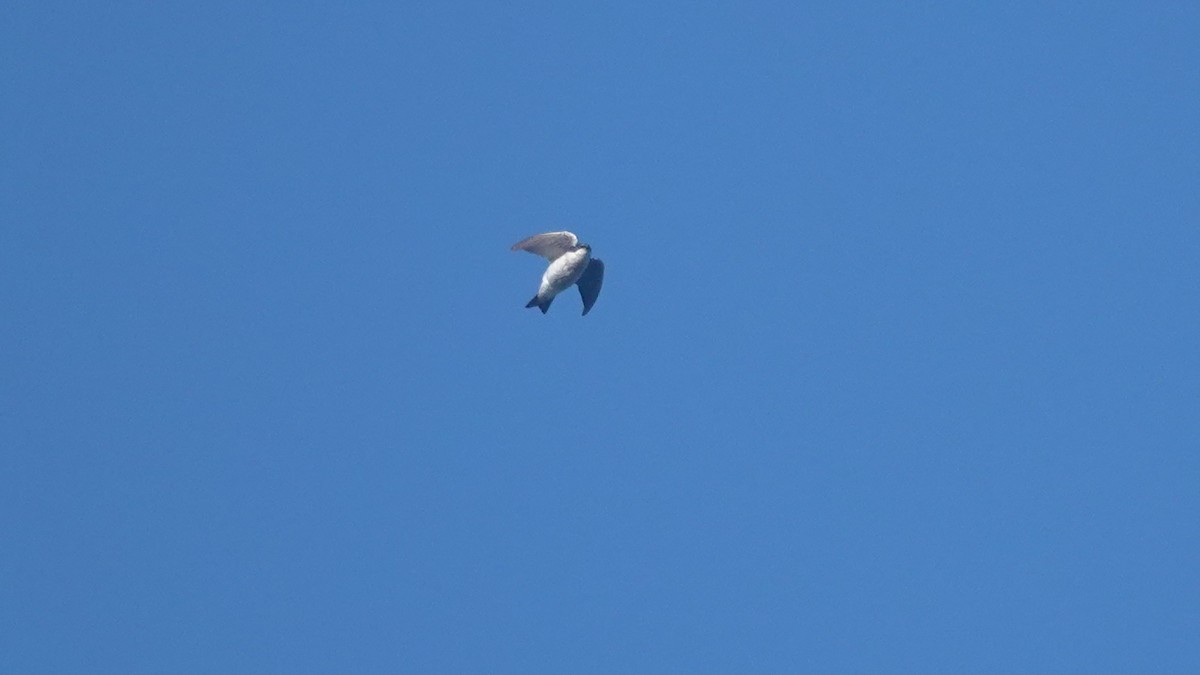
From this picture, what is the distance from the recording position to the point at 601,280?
50438 mm

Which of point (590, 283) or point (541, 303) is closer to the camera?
point (541, 303)

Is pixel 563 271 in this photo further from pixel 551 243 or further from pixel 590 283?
pixel 590 283

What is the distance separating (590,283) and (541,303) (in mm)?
1525

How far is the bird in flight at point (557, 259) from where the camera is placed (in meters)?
48.9

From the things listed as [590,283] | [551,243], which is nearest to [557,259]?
[551,243]

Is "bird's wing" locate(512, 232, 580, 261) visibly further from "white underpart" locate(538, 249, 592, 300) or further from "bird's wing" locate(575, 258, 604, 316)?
"bird's wing" locate(575, 258, 604, 316)

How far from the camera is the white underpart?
161ft

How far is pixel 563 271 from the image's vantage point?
48938mm

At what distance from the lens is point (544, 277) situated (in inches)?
1933

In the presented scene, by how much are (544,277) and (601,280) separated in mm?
1758

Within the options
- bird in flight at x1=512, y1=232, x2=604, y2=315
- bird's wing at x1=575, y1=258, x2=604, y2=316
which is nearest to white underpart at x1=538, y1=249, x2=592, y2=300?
bird in flight at x1=512, y1=232, x2=604, y2=315

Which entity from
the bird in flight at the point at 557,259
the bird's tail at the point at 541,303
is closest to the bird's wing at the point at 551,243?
the bird in flight at the point at 557,259

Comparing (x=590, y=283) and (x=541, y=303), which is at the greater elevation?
(x=590, y=283)

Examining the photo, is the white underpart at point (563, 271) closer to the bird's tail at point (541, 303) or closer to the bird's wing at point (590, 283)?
the bird's tail at point (541, 303)
